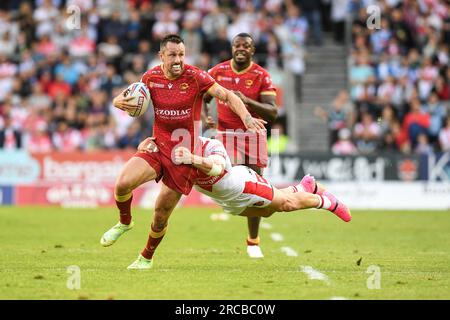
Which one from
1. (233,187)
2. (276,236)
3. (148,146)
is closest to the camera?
(233,187)

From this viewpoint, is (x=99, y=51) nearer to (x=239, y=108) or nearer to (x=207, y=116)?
(x=207, y=116)

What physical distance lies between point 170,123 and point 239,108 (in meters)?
0.84

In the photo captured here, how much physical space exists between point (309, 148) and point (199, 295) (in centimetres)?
1875

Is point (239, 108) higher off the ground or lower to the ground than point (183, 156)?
higher

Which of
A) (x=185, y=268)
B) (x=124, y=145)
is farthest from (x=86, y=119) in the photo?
(x=185, y=268)

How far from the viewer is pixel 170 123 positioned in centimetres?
1078

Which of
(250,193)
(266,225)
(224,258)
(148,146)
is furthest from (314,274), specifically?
(266,225)

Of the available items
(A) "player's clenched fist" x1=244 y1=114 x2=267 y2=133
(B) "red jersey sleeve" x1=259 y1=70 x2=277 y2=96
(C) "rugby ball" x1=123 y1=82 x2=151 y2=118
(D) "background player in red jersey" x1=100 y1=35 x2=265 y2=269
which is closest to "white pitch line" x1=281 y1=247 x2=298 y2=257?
(B) "red jersey sleeve" x1=259 y1=70 x2=277 y2=96

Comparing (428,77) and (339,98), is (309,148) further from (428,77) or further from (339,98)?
(428,77)

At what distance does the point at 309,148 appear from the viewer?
2720 centimetres

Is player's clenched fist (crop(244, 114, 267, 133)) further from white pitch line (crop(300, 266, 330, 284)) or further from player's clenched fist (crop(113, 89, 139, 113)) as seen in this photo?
white pitch line (crop(300, 266, 330, 284))

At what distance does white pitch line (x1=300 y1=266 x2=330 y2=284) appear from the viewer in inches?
396

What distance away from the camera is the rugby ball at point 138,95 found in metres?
10.5

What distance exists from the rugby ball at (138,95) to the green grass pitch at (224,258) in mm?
1805
